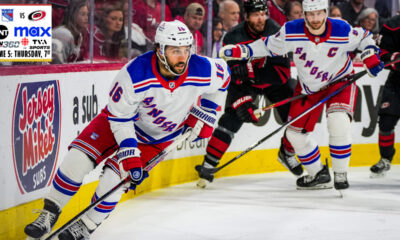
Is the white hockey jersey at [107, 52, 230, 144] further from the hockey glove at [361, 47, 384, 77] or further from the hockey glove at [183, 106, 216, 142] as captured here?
the hockey glove at [361, 47, 384, 77]

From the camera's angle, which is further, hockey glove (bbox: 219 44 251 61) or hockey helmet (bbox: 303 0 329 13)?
hockey glove (bbox: 219 44 251 61)

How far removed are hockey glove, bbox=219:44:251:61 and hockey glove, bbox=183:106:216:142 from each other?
1063 mm

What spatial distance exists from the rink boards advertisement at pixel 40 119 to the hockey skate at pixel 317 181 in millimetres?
1485

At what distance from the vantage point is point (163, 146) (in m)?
3.73

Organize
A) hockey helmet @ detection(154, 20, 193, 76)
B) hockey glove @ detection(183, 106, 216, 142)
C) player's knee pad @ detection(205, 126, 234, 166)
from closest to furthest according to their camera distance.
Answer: hockey helmet @ detection(154, 20, 193, 76)
hockey glove @ detection(183, 106, 216, 142)
player's knee pad @ detection(205, 126, 234, 166)

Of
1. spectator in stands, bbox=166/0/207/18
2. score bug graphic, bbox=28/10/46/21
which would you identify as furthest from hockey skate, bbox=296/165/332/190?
score bug graphic, bbox=28/10/46/21

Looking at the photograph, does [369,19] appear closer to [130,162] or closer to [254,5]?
[254,5]

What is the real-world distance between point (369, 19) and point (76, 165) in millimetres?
3604

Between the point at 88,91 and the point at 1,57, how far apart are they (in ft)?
1.79

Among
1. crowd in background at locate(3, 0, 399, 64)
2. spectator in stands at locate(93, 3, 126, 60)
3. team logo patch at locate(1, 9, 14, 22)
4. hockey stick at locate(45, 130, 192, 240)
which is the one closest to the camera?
hockey stick at locate(45, 130, 192, 240)

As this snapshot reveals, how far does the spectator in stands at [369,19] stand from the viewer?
6.21m

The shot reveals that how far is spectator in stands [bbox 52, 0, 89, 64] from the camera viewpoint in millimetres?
4242

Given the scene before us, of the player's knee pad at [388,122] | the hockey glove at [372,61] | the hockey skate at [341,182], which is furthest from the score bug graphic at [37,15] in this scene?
the player's knee pad at [388,122]

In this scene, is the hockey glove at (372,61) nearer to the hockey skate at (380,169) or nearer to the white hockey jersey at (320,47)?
the white hockey jersey at (320,47)
